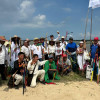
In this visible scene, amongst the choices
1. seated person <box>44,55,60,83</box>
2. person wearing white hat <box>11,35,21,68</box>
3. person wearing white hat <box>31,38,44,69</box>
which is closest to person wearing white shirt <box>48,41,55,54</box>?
person wearing white hat <box>31,38,44,69</box>

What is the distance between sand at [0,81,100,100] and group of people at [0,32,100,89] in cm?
44

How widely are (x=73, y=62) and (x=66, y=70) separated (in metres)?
0.79

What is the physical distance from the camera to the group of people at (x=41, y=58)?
4980 millimetres

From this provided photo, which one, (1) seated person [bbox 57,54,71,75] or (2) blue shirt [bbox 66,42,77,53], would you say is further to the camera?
(2) blue shirt [bbox 66,42,77,53]

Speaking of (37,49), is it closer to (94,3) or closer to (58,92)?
(58,92)

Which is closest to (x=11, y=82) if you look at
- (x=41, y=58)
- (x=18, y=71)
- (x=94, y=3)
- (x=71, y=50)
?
(x=18, y=71)

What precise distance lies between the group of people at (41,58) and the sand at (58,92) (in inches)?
17.5

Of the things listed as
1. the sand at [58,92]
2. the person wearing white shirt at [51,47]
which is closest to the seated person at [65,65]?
the person wearing white shirt at [51,47]

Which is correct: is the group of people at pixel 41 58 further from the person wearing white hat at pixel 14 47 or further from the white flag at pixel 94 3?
the white flag at pixel 94 3

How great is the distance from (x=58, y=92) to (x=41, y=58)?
2.35 meters

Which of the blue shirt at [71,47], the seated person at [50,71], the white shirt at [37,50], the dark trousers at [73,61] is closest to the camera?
the seated person at [50,71]

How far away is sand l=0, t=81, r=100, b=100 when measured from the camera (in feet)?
13.4

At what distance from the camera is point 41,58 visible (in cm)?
638

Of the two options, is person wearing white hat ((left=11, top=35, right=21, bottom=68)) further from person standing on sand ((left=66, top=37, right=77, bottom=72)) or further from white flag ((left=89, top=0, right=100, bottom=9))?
white flag ((left=89, top=0, right=100, bottom=9))
